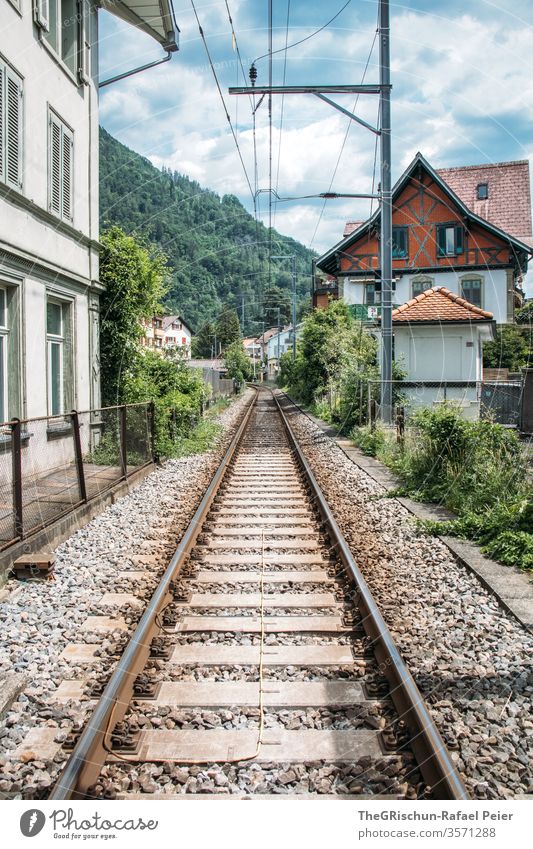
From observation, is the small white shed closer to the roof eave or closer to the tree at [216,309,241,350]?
the roof eave

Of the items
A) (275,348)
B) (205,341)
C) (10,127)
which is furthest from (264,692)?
(275,348)

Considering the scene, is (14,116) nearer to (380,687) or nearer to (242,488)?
(242,488)

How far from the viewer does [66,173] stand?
37.9 feet

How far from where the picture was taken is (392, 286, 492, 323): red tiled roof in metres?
21.1

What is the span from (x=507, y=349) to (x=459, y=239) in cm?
1121

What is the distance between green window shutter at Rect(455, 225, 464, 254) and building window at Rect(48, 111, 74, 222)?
28.7m

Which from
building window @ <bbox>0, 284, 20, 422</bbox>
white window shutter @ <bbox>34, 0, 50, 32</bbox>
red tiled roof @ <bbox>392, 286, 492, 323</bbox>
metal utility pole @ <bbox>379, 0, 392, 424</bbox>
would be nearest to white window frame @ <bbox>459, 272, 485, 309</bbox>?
red tiled roof @ <bbox>392, 286, 492, 323</bbox>

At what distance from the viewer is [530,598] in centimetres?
509

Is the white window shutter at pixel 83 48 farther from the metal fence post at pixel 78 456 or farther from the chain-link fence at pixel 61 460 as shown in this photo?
the metal fence post at pixel 78 456

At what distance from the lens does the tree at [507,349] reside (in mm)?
26219

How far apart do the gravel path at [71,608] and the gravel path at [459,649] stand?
1.85 m

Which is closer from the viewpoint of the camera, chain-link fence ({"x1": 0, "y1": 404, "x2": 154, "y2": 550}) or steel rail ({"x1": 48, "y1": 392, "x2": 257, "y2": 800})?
steel rail ({"x1": 48, "y1": 392, "x2": 257, "y2": 800})

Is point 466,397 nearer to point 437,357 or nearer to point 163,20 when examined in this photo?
point 437,357
